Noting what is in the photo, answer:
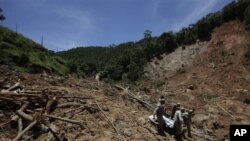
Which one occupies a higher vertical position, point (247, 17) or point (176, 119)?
point (247, 17)

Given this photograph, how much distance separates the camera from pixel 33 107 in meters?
12.9

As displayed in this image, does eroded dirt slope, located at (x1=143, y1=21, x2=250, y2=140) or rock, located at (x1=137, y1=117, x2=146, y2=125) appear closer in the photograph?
rock, located at (x1=137, y1=117, x2=146, y2=125)

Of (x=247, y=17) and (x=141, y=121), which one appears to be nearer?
(x=141, y=121)

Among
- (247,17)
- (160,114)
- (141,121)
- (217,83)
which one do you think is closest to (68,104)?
(141,121)

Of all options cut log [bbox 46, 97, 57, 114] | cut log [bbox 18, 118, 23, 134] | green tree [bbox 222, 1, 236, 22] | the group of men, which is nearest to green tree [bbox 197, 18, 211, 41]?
green tree [bbox 222, 1, 236, 22]

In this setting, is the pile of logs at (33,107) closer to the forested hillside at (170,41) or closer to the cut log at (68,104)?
the cut log at (68,104)

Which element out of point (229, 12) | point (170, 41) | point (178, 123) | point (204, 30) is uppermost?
point (229, 12)

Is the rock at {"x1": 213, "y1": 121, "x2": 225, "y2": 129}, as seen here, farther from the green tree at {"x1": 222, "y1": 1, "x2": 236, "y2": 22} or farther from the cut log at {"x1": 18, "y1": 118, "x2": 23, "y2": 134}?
the green tree at {"x1": 222, "y1": 1, "x2": 236, "y2": 22}

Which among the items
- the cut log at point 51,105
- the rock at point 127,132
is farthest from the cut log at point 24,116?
the rock at point 127,132

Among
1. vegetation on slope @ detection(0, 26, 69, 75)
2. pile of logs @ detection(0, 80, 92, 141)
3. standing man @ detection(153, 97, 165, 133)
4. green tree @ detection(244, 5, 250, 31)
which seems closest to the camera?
pile of logs @ detection(0, 80, 92, 141)

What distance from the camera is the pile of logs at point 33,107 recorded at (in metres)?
11.6

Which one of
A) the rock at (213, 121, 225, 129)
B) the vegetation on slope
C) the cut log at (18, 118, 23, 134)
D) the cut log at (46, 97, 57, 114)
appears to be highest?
the vegetation on slope

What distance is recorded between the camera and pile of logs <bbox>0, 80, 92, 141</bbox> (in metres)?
11.6

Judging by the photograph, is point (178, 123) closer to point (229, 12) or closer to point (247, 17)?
point (247, 17)
